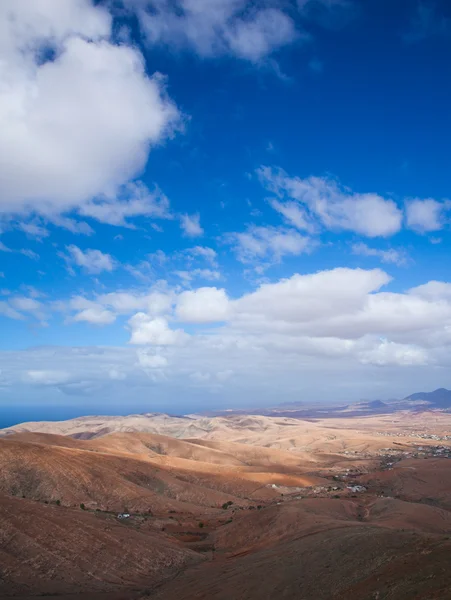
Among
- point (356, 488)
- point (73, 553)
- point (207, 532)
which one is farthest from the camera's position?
point (356, 488)

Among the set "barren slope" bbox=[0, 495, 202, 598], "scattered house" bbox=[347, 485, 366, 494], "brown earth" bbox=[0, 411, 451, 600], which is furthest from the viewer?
"scattered house" bbox=[347, 485, 366, 494]

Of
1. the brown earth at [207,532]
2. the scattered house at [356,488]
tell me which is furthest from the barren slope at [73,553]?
the scattered house at [356,488]

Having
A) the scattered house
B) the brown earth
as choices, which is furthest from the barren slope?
the scattered house

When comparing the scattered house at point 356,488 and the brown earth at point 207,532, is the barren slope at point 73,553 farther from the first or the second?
the scattered house at point 356,488

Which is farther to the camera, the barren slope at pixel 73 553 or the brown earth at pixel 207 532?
the barren slope at pixel 73 553

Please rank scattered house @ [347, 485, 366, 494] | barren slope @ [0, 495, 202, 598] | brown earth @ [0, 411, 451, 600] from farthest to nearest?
scattered house @ [347, 485, 366, 494] < barren slope @ [0, 495, 202, 598] < brown earth @ [0, 411, 451, 600]

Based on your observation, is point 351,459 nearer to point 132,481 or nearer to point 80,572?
point 132,481

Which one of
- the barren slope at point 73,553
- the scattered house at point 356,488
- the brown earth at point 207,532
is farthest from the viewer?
the scattered house at point 356,488

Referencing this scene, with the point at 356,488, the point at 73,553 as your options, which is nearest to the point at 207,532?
the point at 73,553

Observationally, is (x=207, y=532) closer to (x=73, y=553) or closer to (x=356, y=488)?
A: (x=73, y=553)

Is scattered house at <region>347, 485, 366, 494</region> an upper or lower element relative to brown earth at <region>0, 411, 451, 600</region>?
lower

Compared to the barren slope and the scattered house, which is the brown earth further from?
the scattered house

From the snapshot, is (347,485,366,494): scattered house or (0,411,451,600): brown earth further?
(347,485,366,494): scattered house
